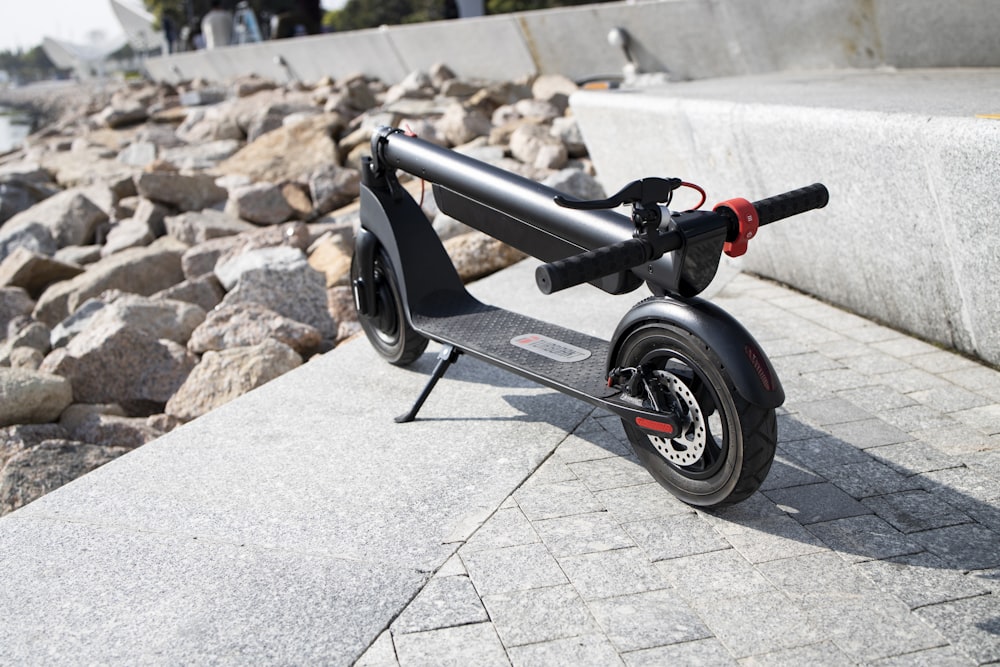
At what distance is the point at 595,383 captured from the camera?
3.24 metres

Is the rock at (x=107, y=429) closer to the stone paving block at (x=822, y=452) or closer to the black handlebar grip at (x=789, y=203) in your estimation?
the stone paving block at (x=822, y=452)

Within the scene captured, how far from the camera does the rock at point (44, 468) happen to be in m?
3.91

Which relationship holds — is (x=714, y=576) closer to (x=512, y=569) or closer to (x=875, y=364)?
(x=512, y=569)

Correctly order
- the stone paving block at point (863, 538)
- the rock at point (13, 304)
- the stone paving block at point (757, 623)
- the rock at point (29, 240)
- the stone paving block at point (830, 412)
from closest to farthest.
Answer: the stone paving block at point (757, 623)
the stone paving block at point (863, 538)
the stone paving block at point (830, 412)
the rock at point (13, 304)
the rock at point (29, 240)

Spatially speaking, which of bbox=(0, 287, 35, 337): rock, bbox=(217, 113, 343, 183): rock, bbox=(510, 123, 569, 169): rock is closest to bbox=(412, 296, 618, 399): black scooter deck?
bbox=(510, 123, 569, 169): rock

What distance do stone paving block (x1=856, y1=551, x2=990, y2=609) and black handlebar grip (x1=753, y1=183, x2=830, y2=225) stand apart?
0.98 m

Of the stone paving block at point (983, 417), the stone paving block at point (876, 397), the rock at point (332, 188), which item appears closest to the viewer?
the stone paving block at point (983, 417)

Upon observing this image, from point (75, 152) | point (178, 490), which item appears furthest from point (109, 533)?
point (75, 152)

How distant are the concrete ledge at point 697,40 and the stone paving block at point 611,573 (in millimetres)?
5019

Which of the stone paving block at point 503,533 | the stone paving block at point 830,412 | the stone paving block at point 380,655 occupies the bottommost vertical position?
the stone paving block at point 830,412

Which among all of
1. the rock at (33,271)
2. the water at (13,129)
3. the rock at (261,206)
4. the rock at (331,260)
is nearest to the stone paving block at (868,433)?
the rock at (331,260)

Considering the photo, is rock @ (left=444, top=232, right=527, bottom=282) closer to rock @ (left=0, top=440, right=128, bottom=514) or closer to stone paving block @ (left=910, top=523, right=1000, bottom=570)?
rock @ (left=0, top=440, right=128, bottom=514)

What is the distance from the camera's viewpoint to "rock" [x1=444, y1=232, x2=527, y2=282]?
5.97 m

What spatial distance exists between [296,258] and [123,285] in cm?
196
